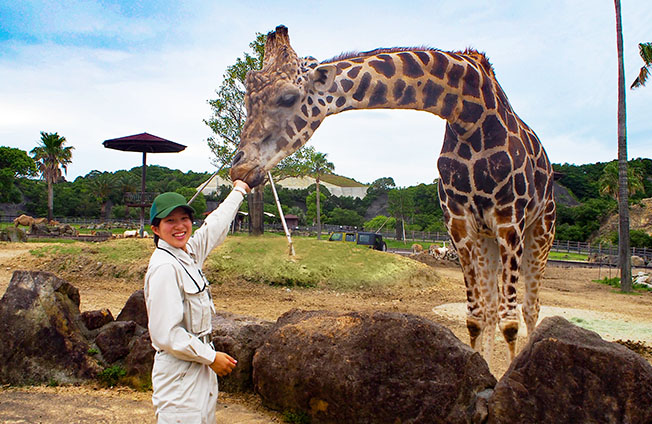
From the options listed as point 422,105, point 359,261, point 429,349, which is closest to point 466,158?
point 422,105

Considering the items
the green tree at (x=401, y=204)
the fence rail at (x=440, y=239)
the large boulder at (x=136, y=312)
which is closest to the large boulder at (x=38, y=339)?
the large boulder at (x=136, y=312)

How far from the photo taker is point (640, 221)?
37.0 meters

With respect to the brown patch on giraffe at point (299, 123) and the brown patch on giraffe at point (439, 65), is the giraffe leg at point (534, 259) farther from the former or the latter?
the brown patch on giraffe at point (299, 123)

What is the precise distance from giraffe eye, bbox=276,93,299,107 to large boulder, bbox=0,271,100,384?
11.0 feet

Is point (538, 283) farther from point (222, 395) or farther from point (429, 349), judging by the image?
point (222, 395)

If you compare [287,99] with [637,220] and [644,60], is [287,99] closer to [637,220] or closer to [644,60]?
[644,60]

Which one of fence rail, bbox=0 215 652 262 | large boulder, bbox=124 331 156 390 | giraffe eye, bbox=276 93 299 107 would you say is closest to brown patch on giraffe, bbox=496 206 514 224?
giraffe eye, bbox=276 93 299 107

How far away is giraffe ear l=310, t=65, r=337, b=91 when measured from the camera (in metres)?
3.03

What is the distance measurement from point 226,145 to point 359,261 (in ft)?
29.1

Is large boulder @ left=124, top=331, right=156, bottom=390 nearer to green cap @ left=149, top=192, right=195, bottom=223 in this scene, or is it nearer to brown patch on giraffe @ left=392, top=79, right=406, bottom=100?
green cap @ left=149, top=192, right=195, bottom=223

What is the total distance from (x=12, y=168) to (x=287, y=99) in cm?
4885

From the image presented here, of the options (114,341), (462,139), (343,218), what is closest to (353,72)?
(462,139)

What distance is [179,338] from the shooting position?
2.25m

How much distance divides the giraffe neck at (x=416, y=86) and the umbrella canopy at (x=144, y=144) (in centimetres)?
1534
